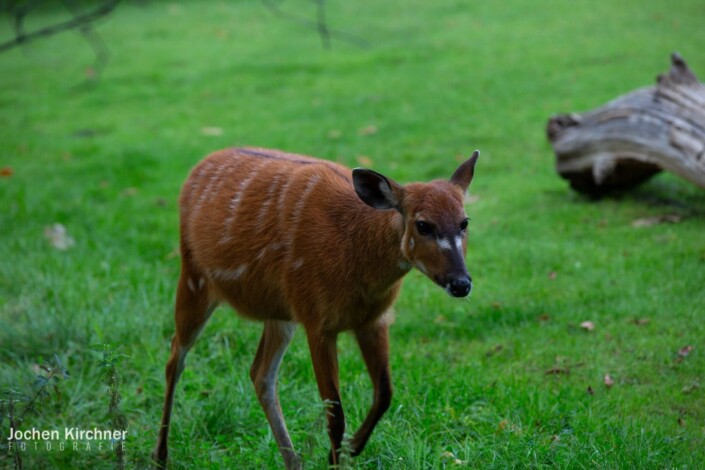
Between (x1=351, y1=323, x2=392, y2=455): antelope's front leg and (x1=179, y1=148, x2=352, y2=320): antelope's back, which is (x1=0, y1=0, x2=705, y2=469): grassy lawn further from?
(x1=179, y1=148, x2=352, y2=320): antelope's back

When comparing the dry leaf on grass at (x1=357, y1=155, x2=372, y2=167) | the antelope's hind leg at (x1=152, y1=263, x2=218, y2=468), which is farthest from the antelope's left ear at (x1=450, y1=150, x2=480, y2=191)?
the dry leaf on grass at (x1=357, y1=155, x2=372, y2=167)

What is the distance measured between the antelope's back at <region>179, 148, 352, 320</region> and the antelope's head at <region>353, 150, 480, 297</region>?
43cm

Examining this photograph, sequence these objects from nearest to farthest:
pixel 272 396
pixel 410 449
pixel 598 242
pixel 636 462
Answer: pixel 636 462, pixel 410 449, pixel 272 396, pixel 598 242

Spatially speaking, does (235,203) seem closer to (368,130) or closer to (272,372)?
(272,372)

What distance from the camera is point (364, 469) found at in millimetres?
4512

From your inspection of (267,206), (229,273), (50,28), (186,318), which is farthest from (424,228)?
(50,28)

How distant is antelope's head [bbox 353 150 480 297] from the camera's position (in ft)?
12.8

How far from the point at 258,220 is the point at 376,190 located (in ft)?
2.92

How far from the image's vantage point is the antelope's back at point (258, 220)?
181 inches

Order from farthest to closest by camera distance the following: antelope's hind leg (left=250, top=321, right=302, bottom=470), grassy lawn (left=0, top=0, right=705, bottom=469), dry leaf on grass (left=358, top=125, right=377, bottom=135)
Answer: dry leaf on grass (left=358, top=125, right=377, bottom=135), grassy lawn (left=0, top=0, right=705, bottom=469), antelope's hind leg (left=250, top=321, right=302, bottom=470)

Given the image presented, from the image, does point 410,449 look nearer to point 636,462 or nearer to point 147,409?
point 636,462

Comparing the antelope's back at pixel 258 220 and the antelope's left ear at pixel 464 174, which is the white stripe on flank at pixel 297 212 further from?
the antelope's left ear at pixel 464 174

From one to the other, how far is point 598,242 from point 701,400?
2.76 meters

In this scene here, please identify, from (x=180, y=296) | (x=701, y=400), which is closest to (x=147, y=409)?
(x=180, y=296)
